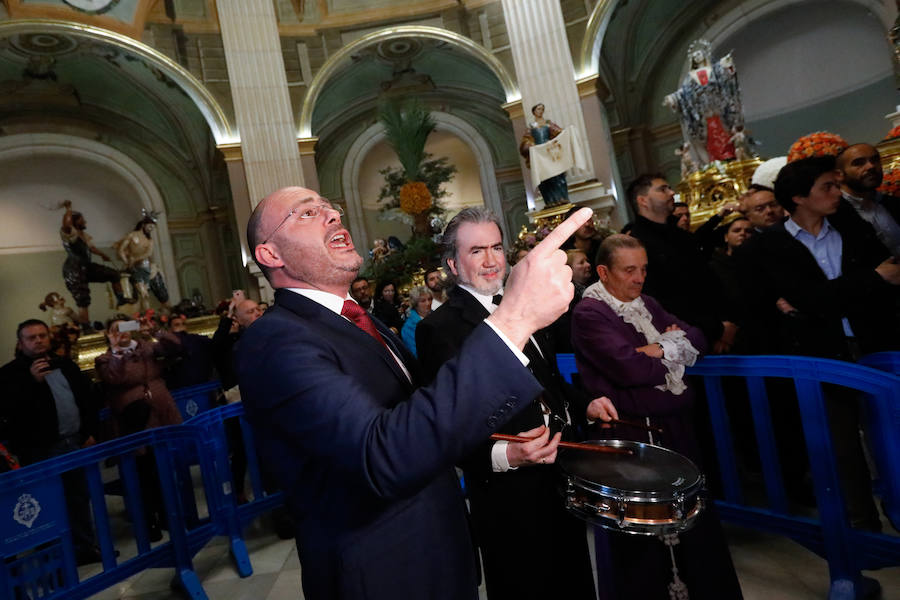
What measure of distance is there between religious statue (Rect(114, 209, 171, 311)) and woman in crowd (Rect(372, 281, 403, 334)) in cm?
517

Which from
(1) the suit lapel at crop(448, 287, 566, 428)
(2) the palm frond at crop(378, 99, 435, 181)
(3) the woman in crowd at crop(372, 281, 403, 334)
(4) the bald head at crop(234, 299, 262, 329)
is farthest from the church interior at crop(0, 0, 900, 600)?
(1) the suit lapel at crop(448, 287, 566, 428)

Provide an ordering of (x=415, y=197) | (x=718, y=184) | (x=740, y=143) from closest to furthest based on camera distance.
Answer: (x=718, y=184) → (x=740, y=143) → (x=415, y=197)

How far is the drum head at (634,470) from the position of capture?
138cm

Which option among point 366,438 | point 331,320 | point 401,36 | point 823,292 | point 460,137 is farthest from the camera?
point 460,137

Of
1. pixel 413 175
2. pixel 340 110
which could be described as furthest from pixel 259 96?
pixel 340 110

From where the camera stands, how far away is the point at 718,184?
309 inches

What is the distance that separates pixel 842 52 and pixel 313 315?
1501 centimetres

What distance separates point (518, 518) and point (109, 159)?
597 inches

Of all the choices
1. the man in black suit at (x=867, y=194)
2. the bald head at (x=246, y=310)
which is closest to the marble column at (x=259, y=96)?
the bald head at (x=246, y=310)

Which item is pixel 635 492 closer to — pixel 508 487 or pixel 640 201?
pixel 508 487

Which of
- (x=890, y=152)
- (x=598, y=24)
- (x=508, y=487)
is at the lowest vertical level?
(x=508, y=487)

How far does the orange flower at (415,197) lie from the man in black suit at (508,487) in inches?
314

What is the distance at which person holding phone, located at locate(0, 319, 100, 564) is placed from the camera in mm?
3475

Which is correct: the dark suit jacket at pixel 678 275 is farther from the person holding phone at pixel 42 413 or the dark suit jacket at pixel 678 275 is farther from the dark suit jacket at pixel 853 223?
the person holding phone at pixel 42 413
